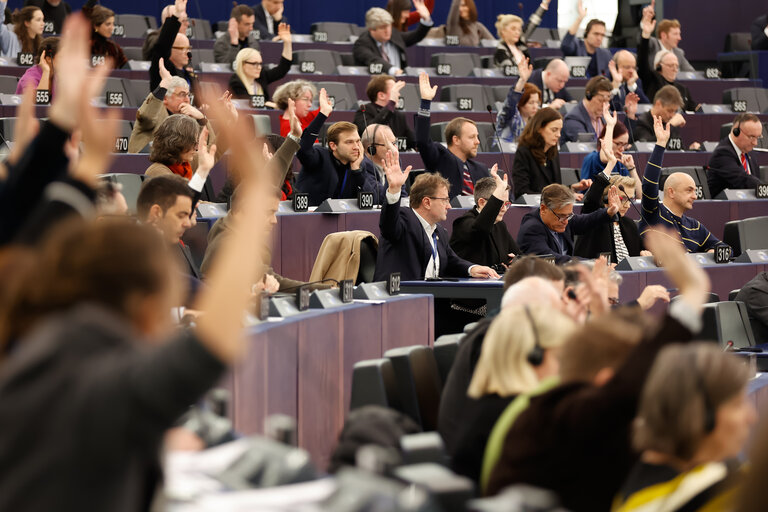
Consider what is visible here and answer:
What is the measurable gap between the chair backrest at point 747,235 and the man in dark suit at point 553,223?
2.55 feet

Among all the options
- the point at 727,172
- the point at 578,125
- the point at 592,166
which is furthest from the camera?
the point at 578,125

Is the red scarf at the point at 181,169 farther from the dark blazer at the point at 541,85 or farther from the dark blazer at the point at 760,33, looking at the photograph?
the dark blazer at the point at 760,33

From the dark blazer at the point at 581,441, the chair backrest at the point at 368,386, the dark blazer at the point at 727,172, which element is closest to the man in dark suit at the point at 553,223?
the dark blazer at the point at 727,172

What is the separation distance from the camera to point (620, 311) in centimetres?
220

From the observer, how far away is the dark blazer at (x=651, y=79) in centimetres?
960

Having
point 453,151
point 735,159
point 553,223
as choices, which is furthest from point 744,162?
point 553,223

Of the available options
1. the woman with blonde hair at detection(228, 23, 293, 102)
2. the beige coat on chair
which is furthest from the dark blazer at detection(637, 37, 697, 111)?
the beige coat on chair

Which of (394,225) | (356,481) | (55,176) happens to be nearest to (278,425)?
(356,481)

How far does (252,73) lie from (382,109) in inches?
41.3

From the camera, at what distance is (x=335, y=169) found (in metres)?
6.14

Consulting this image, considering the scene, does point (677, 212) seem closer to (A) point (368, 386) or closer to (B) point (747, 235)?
(B) point (747, 235)

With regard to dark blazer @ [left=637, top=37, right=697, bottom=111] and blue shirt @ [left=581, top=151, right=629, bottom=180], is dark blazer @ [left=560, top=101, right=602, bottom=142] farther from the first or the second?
dark blazer @ [left=637, top=37, right=697, bottom=111]

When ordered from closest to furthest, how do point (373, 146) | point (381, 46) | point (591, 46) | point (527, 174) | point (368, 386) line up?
1. point (368, 386)
2. point (373, 146)
3. point (527, 174)
4. point (381, 46)
5. point (591, 46)

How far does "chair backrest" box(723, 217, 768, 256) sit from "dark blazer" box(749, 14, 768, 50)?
5430 mm
